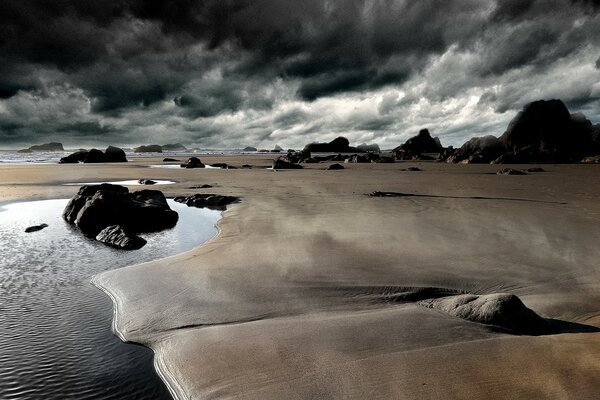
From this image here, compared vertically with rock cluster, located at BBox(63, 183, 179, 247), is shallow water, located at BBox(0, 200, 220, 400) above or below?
below

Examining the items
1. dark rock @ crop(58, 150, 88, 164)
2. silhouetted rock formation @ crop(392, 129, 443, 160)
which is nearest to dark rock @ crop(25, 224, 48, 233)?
dark rock @ crop(58, 150, 88, 164)

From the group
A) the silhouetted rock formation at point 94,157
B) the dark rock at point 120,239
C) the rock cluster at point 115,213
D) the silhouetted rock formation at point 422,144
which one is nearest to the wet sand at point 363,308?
the dark rock at point 120,239

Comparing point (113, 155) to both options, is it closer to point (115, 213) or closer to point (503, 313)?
point (115, 213)

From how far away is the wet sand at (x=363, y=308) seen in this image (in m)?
2.71

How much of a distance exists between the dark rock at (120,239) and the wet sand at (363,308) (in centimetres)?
134

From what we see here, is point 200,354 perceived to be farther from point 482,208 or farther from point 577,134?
point 577,134

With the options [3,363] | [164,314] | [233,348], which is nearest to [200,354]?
[233,348]

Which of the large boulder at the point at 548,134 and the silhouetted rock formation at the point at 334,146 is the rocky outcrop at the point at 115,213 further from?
the silhouetted rock formation at the point at 334,146

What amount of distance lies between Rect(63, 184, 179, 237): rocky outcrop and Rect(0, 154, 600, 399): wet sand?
190cm

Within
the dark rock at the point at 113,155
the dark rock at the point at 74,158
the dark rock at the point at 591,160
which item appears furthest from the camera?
the dark rock at the point at 113,155

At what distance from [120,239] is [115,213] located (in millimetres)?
1885

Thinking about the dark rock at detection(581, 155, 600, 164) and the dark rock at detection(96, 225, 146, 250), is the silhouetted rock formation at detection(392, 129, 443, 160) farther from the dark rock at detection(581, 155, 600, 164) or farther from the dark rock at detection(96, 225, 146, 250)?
the dark rock at detection(96, 225, 146, 250)

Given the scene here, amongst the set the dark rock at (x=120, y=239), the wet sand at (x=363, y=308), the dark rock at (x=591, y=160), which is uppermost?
the dark rock at (x=591, y=160)

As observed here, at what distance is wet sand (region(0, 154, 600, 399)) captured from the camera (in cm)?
271
